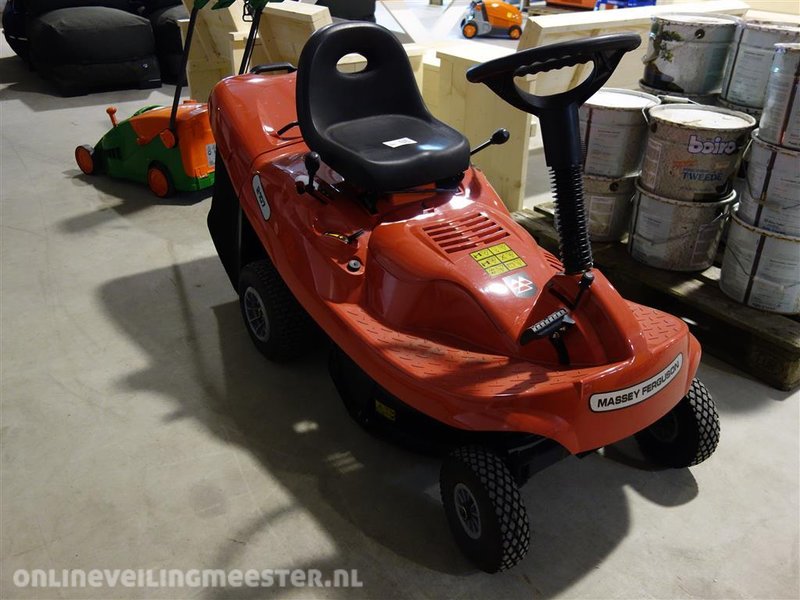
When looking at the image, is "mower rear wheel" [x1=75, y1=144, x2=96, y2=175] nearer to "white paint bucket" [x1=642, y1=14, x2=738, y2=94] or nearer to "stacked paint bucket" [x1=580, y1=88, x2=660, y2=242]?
"stacked paint bucket" [x1=580, y1=88, x2=660, y2=242]

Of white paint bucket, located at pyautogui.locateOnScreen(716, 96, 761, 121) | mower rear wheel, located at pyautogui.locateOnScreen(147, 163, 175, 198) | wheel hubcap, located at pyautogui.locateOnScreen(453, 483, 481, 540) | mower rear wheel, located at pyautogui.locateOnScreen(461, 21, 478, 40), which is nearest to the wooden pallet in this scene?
white paint bucket, located at pyautogui.locateOnScreen(716, 96, 761, 121)

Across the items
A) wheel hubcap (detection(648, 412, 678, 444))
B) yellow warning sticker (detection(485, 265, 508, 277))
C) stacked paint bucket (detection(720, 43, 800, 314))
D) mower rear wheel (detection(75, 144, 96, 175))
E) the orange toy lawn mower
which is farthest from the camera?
the orange toy lawn mower

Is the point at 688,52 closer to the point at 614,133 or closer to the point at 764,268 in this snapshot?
the point at 614,133

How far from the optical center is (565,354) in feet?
6.01

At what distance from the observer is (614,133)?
297 cm

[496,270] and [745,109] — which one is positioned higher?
[745,109]

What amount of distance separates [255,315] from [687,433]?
150 centimetres

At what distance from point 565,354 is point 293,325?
3.47ft

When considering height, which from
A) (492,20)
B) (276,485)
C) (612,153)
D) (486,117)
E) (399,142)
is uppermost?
(399,142)

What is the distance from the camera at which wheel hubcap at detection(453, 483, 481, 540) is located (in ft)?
6.03

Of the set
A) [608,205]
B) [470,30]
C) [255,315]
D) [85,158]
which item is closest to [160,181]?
[85,158]

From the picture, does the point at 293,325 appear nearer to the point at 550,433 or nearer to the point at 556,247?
the point at 550,433

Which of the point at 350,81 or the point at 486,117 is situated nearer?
the point at 350,81

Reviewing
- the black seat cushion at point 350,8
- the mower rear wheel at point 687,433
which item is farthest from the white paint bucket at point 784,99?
the black seat cushion at point 350,8
